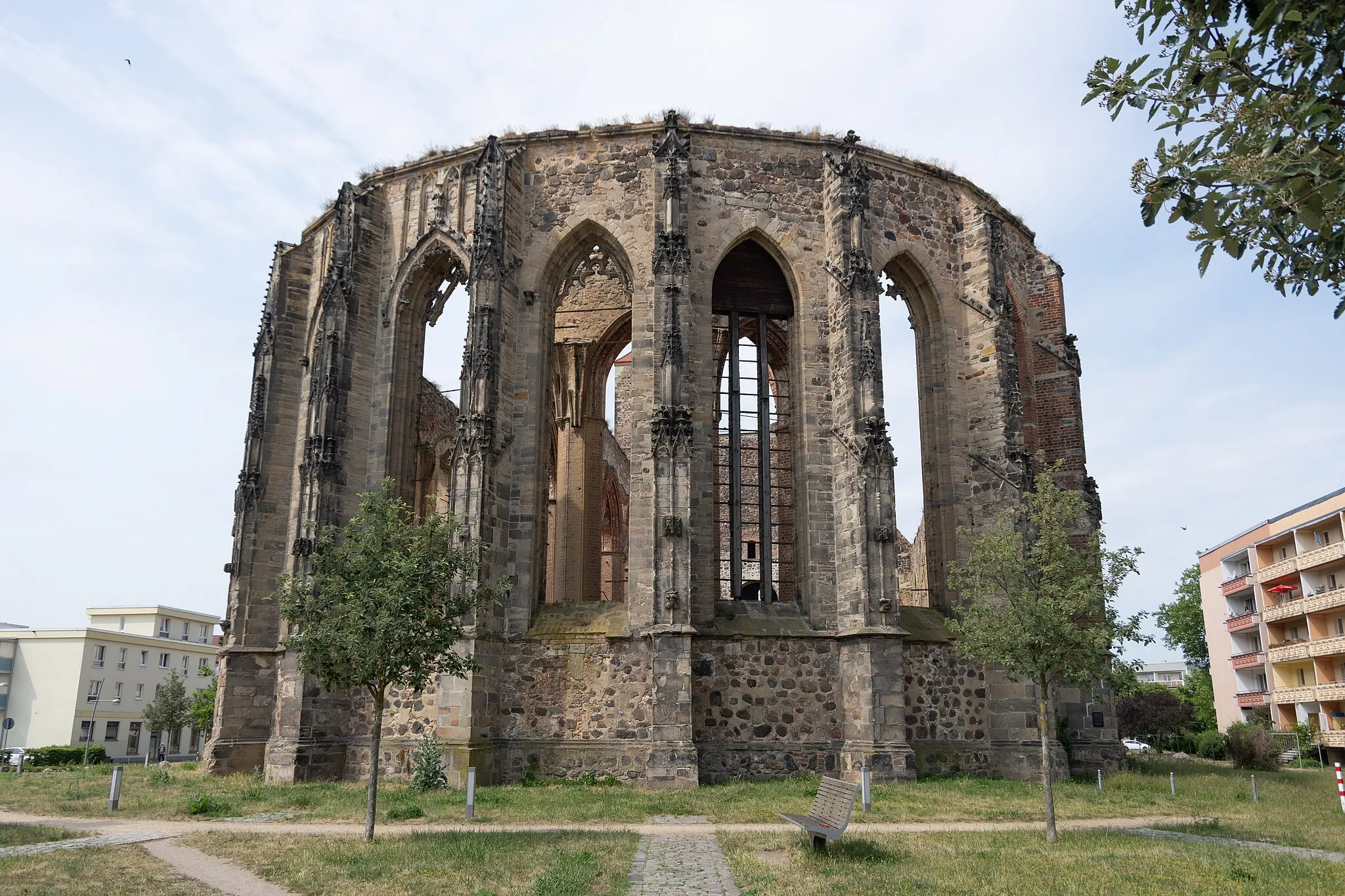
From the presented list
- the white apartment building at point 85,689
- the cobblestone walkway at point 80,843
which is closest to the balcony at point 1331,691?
the cobblestone walkway at point 80,843

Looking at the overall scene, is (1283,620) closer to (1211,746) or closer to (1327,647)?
(1327,647)

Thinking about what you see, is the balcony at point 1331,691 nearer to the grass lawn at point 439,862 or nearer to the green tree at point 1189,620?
the green tree at point 1189,620

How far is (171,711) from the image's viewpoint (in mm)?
45562

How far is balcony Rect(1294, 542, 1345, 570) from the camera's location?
39875mm

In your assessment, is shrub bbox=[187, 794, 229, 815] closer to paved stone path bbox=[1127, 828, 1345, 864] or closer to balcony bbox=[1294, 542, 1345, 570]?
paved stone path bbox=[1127, 828, 1345, 864]

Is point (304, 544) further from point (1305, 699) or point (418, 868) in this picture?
point (1305, 699)

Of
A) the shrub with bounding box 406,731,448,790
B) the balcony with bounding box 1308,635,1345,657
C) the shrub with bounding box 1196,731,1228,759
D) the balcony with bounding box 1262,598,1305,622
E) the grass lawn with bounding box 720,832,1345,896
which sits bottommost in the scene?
the shrub with bounding box 1196,731,1228,759

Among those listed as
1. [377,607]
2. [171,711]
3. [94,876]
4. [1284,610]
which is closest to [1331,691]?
[1284,610]

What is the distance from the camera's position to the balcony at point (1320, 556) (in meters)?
39.9

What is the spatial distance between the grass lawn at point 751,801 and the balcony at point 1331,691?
24.8m

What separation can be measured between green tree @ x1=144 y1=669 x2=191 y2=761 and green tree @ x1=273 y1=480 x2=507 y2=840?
38.7 meters

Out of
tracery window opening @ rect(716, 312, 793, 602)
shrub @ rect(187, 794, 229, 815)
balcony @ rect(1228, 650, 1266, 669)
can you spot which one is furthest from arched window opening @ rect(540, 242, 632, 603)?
balcony @ rect(1228, 650, 1266, 669)

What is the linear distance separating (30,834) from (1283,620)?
48846 mm

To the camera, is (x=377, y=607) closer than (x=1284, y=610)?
Yes
